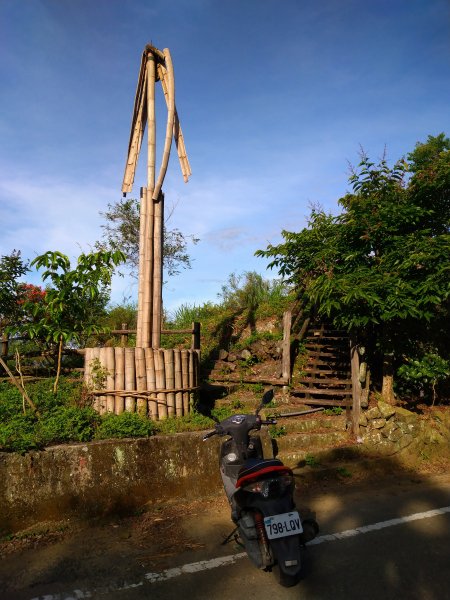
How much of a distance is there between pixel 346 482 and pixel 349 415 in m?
1.91

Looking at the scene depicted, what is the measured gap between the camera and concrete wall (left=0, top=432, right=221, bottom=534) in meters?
4.22

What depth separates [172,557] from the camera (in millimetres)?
3686

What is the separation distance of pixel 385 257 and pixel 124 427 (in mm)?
5186

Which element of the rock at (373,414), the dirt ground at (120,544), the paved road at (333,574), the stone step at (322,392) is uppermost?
the stone step at (322,392)

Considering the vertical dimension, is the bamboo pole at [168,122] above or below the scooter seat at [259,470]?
above

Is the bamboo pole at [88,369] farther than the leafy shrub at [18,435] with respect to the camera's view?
Yes

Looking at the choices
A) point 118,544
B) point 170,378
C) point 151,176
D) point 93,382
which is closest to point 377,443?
point 170,378

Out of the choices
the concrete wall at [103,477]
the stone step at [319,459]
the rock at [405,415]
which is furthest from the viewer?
the rock at [405,415]

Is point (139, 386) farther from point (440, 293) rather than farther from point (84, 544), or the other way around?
point (440, 293)

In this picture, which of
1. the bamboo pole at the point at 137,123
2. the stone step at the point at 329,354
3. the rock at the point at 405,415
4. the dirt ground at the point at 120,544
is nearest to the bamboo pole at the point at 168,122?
the bamboo pole at the point at 137,123

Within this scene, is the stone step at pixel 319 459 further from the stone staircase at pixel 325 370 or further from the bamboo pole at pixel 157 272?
the bamboo pole at pixel 157 272

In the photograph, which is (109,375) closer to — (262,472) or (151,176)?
(262,472)

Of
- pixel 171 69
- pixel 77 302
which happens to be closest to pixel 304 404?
pixel 77 302

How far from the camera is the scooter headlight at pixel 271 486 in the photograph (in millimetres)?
3133
